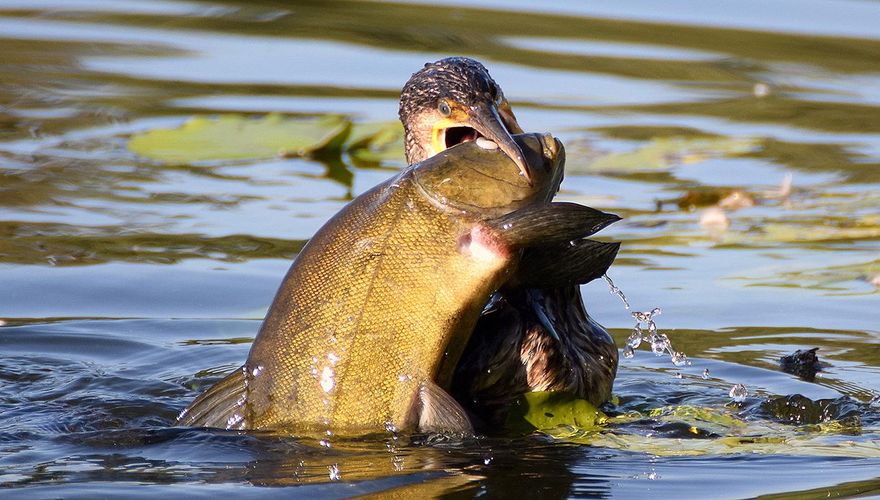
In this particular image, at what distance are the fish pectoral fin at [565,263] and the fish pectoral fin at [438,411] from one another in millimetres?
621

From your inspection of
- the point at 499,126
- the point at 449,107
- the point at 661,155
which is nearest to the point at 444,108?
the point at 449,107

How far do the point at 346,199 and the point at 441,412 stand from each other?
4.12 metres

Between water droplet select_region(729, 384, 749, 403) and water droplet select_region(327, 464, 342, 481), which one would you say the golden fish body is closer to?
water droplet select_region(327, 464, 342, 481)

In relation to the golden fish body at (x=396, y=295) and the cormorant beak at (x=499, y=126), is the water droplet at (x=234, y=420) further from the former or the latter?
the cormorant beak at (x=499, y=126)

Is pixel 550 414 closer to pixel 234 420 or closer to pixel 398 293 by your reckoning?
pixel 398 293

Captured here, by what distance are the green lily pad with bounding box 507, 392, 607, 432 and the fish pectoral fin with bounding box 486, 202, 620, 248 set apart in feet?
3.38

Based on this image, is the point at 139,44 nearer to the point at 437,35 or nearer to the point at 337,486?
the point at 437,35

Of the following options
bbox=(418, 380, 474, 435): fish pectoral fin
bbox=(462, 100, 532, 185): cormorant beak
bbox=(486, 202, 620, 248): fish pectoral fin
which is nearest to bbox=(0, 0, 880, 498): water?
bbox=(418, 380, 474, 435): fish pectoral fin

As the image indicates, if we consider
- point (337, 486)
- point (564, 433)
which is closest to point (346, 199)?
point (564, 433)

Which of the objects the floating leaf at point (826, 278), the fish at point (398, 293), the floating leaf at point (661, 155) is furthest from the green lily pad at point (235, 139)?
the fish at point (398, 293)

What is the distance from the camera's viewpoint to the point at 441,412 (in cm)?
454

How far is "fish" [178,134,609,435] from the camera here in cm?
444

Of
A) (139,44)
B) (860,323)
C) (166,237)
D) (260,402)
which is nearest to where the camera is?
(260,402)

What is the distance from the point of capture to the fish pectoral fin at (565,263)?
496 cm
